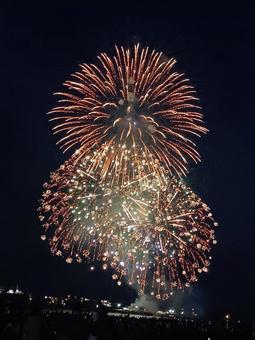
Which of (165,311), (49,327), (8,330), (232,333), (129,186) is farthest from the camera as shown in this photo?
(165,311)

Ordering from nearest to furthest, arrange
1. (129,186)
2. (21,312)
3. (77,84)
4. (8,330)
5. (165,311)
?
(8,330), (21,312), (77,84), (129,186), (165,311)

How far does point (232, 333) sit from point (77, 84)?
18.8m

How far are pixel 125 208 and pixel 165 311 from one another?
68.6 meters

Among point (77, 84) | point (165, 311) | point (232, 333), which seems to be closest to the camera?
point (232, 333)

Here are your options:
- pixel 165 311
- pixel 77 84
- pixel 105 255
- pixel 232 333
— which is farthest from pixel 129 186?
pixel 165 311

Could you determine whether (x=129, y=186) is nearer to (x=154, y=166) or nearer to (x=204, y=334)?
(x=154, y=166)

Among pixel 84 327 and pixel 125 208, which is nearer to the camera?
pixel 84 327

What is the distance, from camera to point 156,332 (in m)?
21.0

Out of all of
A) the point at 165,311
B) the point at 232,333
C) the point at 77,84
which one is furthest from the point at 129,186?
the point at 165,311

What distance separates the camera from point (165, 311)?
97.8 m

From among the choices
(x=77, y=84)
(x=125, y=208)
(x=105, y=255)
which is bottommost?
(x=105, y=255)

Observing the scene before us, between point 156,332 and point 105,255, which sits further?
point 105,255

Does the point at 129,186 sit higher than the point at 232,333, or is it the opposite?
the point at 129,186

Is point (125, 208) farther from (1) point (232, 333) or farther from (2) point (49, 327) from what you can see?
(2) point (49, 327)
